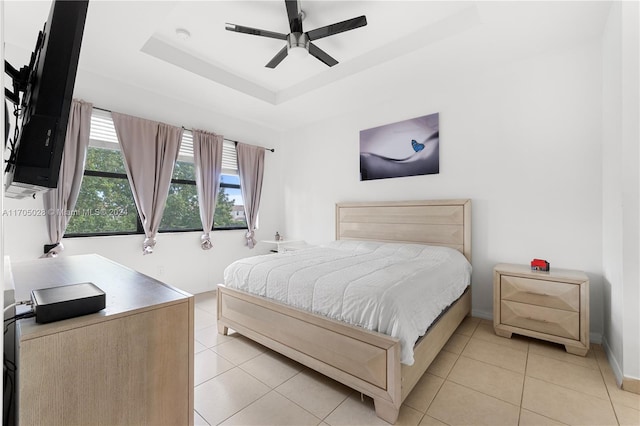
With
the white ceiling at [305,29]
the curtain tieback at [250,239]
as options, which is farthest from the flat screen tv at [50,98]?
the curtain tieback at [250,239]

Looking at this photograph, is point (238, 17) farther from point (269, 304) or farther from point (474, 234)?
point (474, 234)

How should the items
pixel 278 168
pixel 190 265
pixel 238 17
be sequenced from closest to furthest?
pixel 238 17 → pixel 190 265 → pixel 278 168

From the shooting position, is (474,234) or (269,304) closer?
(269,304)

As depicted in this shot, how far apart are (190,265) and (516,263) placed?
387 cm

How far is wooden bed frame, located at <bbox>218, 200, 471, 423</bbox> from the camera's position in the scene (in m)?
1.62

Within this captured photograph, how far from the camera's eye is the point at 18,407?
0.81 meters

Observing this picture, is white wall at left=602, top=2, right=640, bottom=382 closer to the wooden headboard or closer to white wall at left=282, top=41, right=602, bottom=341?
white wall at left=282, top=41, right=602, bottom=341

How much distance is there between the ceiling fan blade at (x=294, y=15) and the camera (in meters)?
2.12

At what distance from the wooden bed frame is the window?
1.65m

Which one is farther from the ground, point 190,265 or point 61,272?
point 61,272

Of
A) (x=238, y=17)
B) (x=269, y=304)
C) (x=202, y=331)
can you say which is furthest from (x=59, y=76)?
(x=202, y=331)

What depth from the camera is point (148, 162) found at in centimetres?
337

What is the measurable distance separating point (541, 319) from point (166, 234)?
4.06 metres

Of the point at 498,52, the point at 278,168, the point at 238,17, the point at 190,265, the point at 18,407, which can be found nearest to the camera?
the point at 18,407
